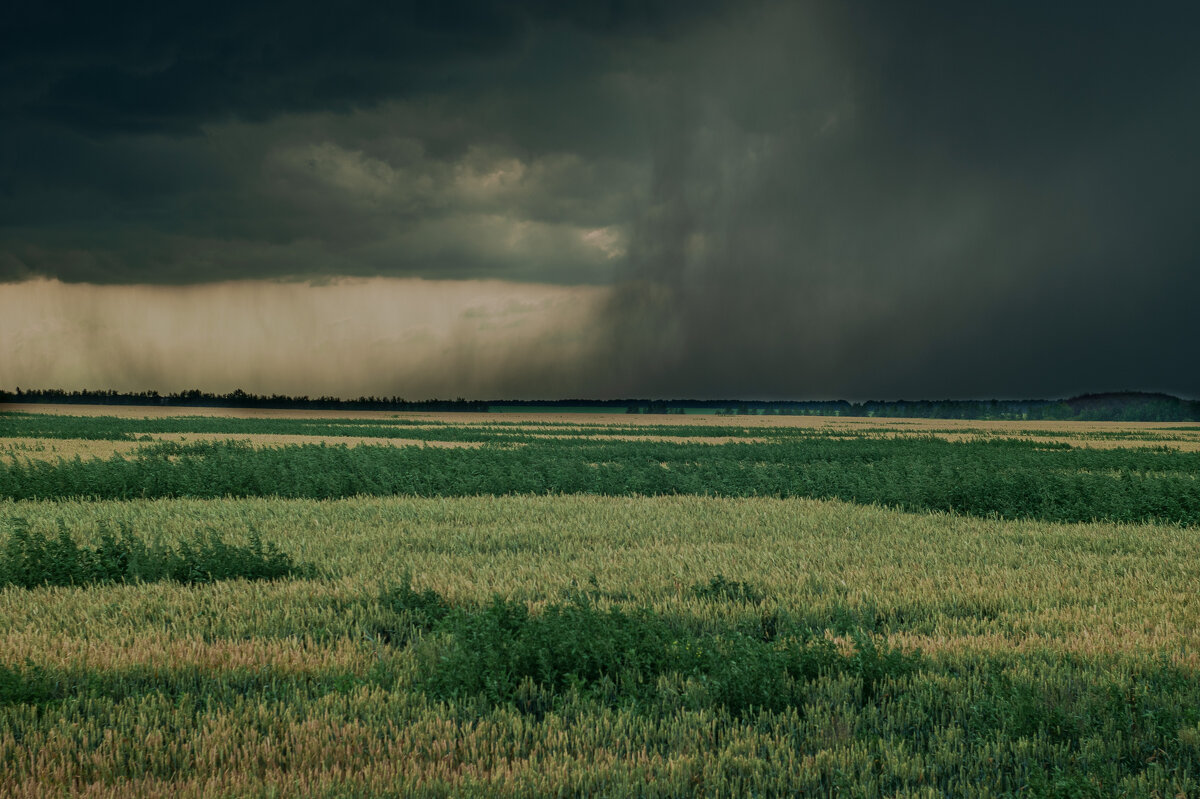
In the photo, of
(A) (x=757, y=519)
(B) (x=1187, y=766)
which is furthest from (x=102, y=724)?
(A) (x=757, y=519)

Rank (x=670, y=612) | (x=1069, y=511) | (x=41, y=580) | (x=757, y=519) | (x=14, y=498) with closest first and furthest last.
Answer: (x=670, y=612)
(x=41, y=580)
(x=757, y=519)
(x=1069, y=511)
(x=14, y=498)

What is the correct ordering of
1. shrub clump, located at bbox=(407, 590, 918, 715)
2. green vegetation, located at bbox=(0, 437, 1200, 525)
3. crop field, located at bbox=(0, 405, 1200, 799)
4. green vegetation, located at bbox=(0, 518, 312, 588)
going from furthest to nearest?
green vegetation, located at bbox=(0, 437, 1200, 525)
green vegetation, located at bbox=(0, 518, 312, 588)
shrub clump, located at bbox=(407, 590, 918, 715)
crop field, located at bbox=(0, 405, 1200, 799)

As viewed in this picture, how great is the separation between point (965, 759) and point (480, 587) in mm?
7595

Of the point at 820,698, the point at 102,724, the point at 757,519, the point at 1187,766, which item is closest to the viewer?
the point at 1187,766

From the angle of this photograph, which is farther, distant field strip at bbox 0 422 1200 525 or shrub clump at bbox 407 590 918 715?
distant field strip at bbox 0 422 1200 525

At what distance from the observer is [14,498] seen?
26062 mm

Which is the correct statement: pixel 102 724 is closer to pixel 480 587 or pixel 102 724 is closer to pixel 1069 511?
pixel 480 587

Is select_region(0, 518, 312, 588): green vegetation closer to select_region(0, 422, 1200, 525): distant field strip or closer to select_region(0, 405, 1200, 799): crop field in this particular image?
select_region(0, 405, 1200, 799): crop field

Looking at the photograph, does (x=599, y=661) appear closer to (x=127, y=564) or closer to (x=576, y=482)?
(x=127, y=564)

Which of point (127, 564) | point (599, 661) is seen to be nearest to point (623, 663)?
point (599, 661)

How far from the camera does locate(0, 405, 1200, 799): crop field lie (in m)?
5.84

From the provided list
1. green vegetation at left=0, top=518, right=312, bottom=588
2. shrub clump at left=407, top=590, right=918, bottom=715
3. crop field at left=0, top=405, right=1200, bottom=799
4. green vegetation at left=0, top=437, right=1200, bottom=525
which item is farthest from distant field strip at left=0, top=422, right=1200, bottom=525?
shrub clump at left=407, top=590, right=918, bottom=715

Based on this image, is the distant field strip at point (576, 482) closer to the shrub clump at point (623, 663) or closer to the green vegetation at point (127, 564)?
the green vegetation at point (127, 564)

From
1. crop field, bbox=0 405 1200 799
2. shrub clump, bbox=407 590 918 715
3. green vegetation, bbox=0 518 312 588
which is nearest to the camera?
crop field, bbox=0 405 1200 799
